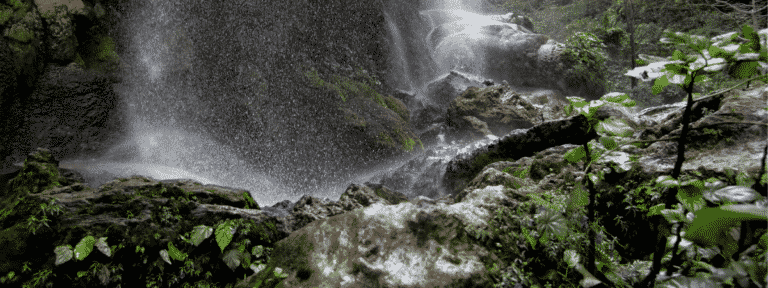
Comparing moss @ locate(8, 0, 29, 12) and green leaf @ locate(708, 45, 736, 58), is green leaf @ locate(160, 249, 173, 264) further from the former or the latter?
moss @ locate(8, 0, 29, 12)

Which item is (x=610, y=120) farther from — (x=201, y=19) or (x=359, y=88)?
(x=201, y=19)

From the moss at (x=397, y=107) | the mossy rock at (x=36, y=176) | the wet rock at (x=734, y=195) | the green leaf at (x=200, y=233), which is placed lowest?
the wet rock at (x=734, y=195)

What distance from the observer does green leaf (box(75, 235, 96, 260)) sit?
66.3 inches

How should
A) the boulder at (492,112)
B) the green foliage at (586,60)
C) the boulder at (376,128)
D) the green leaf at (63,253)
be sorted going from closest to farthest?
the green leaf at (63,253)
the boulder at (376,128)
the boulder at (492,112)
the green foliage at (586,60)

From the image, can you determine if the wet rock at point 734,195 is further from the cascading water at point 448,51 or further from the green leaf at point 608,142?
the cascading water at point 448,51

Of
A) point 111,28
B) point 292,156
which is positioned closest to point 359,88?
point 292,156

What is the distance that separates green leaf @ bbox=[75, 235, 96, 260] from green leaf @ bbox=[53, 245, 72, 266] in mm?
31

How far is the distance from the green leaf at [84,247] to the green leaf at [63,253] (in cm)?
3

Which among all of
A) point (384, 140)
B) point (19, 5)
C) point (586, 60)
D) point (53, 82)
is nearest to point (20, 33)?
point (19, 5)

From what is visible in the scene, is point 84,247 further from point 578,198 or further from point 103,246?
point 578,198

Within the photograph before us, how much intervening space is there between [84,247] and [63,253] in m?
0.08

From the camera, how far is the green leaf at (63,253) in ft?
5.36

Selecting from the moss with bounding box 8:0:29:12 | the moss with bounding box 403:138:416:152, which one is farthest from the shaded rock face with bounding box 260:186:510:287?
the moss with bounding box 8:0:29:12

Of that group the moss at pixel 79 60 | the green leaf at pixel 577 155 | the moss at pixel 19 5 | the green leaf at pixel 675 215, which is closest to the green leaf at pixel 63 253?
the green leaf at pixel 577 155
